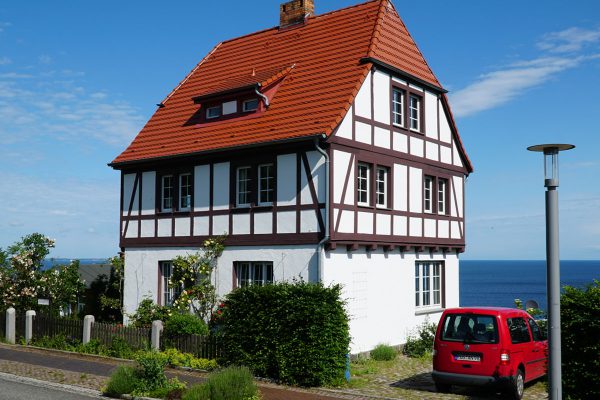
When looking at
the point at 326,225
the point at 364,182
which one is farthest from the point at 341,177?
the point at 326,225

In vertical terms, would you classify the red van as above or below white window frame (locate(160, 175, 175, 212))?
below

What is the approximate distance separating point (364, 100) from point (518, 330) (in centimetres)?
837

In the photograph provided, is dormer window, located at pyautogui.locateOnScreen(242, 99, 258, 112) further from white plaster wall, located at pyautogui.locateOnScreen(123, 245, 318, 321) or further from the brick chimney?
the brick chimney

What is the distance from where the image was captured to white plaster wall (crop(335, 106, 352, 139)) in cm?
1895

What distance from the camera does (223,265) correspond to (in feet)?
68.7

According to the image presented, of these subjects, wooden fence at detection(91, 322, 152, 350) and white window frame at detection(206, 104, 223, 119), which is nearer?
wooden fence at detection(91, 322, 152, 350)

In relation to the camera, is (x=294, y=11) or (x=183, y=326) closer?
(x=183, y=326)

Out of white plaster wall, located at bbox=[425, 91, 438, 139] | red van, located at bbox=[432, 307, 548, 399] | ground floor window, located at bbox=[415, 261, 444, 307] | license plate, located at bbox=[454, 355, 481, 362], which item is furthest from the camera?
white plaster wall, located at bbox=[425, 91, 438, 139]

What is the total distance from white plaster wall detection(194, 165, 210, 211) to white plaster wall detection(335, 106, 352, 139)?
4.95 meters

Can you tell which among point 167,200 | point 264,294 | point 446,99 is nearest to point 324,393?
point 264,294

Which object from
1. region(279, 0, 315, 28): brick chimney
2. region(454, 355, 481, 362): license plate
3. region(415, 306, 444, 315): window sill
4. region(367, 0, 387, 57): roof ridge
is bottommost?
region(454, 355, 481, 362): license plate

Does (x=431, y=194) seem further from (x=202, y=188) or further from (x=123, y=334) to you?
(x=123, y=334)

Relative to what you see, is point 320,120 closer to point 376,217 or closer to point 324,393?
point 376,217

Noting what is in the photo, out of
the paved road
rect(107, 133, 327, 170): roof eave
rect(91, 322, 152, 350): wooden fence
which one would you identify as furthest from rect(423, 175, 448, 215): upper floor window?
the paved road
